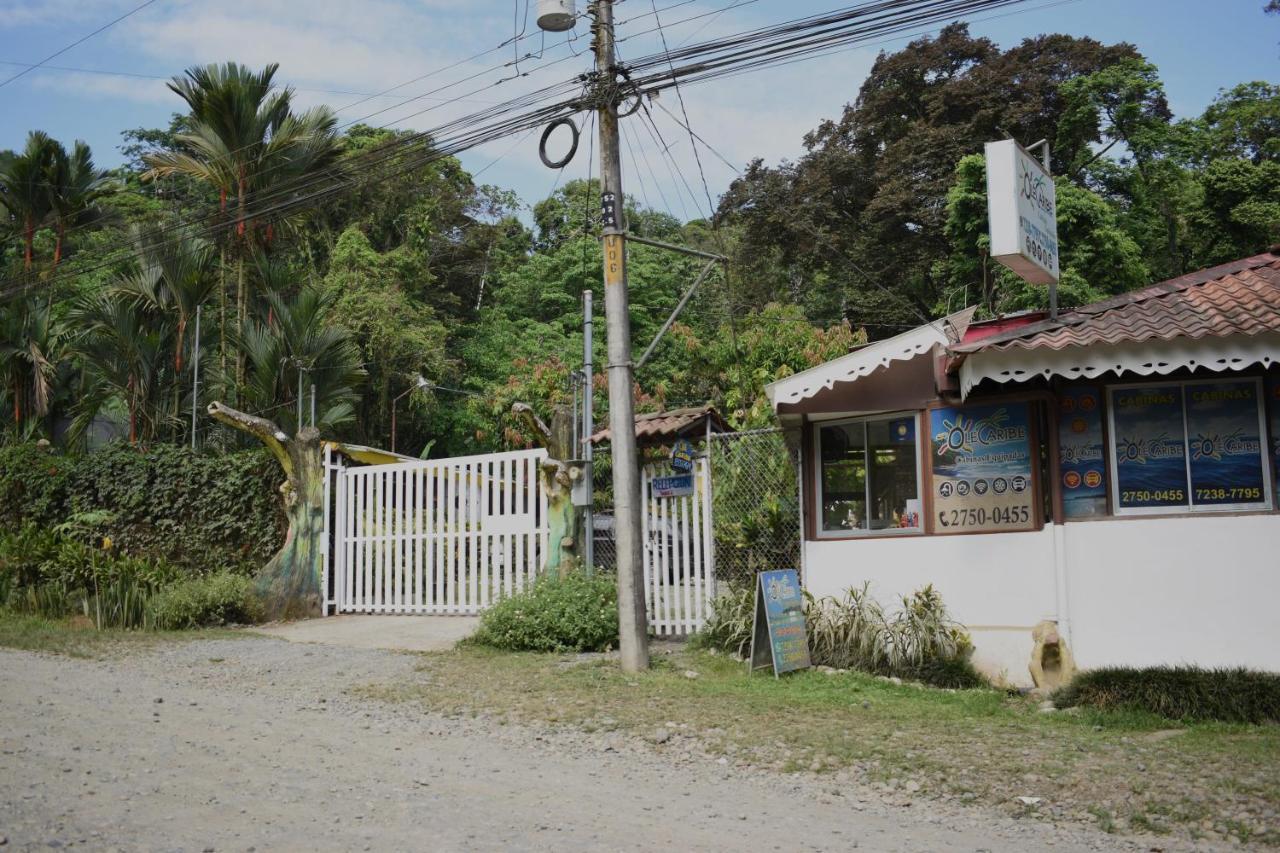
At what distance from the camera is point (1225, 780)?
234 inches

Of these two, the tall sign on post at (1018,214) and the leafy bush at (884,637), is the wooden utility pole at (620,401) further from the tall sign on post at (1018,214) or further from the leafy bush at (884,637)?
the tall sign on post at (1018,214)

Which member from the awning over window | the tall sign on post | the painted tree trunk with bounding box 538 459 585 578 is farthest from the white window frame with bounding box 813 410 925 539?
the painted tree trunk with bounding box 538 459 585 578

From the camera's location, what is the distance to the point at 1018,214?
29.8 ft

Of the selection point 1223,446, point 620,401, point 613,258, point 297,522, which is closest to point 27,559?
point 297,522

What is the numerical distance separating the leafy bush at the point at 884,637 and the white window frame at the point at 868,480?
1.88ft

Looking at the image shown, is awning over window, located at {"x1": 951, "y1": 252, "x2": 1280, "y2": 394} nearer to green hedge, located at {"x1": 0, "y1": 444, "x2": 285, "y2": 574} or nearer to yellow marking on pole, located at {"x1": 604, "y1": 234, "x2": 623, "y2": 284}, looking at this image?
yellow marking on pole, located at {"x1": 604, "y1": 234, "x2": 623, "y2": 284}

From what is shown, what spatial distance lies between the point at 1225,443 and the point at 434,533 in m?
9.10

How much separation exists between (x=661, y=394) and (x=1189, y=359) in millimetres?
14746

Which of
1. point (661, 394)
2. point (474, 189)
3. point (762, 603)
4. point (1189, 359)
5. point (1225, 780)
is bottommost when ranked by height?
point (1225, 780)

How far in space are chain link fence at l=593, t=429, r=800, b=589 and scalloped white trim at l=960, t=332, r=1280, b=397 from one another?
276 centimetres

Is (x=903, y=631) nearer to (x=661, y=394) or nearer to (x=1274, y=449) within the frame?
(x=1274, y=449)

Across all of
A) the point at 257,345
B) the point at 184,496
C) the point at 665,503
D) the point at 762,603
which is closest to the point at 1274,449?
the point at 762,603

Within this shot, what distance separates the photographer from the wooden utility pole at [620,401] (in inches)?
390

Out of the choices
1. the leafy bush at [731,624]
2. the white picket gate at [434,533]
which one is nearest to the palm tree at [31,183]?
the white picket gate at [434,533]
